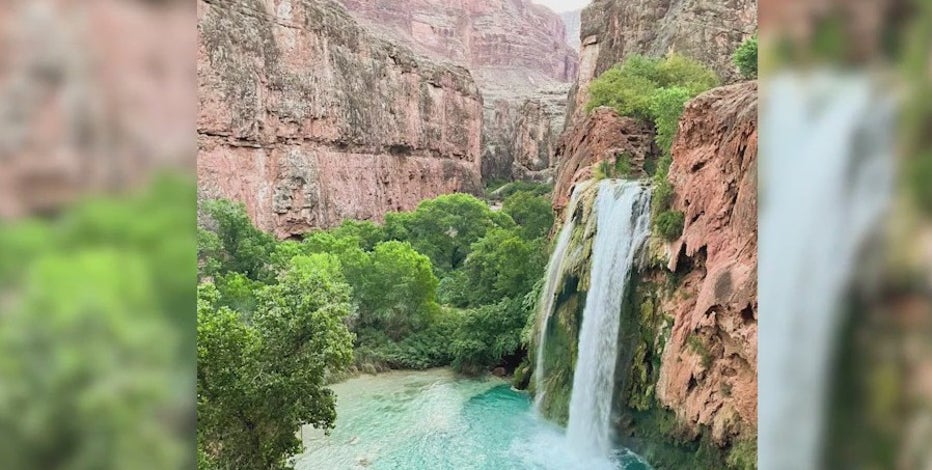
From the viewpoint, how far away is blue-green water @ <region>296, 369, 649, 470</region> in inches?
358

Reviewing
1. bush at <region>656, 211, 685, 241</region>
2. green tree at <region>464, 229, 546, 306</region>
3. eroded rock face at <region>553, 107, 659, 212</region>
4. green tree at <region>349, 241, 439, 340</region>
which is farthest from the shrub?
green tree at <region>349, 241, 439, 340</region>

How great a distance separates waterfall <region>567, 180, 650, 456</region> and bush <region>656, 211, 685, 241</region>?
467 mm

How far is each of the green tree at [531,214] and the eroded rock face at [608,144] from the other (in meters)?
5.42

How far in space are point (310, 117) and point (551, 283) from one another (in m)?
13.3

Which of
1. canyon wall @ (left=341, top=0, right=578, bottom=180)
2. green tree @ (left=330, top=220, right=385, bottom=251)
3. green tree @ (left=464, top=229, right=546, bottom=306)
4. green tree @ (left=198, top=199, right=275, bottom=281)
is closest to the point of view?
green tree @ (left=464, top=229, right=546, bottom=306)

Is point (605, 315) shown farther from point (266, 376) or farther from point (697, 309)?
point (266, 376)

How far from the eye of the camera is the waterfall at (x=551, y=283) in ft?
36.2

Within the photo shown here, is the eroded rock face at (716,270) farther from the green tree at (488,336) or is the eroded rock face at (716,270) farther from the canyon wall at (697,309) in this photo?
the green tree at (488,336)

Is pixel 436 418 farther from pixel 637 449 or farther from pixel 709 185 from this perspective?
pixel 709 185

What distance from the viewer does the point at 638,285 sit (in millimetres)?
8750
